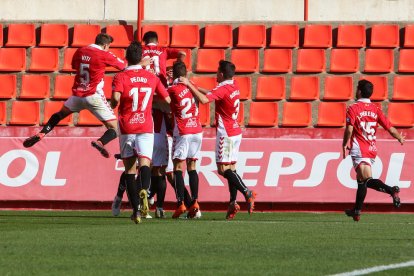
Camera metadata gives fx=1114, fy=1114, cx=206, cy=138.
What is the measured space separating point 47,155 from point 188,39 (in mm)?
4726

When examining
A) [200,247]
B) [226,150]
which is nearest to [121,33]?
[226,150]

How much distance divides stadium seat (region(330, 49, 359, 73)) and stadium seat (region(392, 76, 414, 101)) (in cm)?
81

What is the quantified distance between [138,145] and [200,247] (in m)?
3.73

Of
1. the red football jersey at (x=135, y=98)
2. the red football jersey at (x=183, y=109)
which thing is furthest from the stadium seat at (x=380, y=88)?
the red football jersey at (x=135, y=98)

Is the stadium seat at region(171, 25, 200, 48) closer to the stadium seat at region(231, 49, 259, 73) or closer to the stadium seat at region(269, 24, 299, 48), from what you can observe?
the stadium seat at region(231, 49, 259, 73)

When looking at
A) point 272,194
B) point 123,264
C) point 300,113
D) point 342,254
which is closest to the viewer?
point 123,264

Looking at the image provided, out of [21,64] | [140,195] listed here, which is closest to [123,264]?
[140,195]

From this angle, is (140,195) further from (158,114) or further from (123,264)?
(123,264)

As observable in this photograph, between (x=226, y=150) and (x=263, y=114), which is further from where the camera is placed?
(x=263, y=114)

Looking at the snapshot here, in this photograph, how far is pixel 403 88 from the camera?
19.5 meters

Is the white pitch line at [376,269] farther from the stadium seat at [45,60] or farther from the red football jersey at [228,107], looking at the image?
the stadium seat at [45,60]

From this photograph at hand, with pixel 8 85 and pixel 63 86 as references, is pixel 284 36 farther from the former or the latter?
pixel 8 85

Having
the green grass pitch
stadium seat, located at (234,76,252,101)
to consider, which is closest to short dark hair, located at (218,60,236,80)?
the green grass pitch

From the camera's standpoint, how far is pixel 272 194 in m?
16.5
